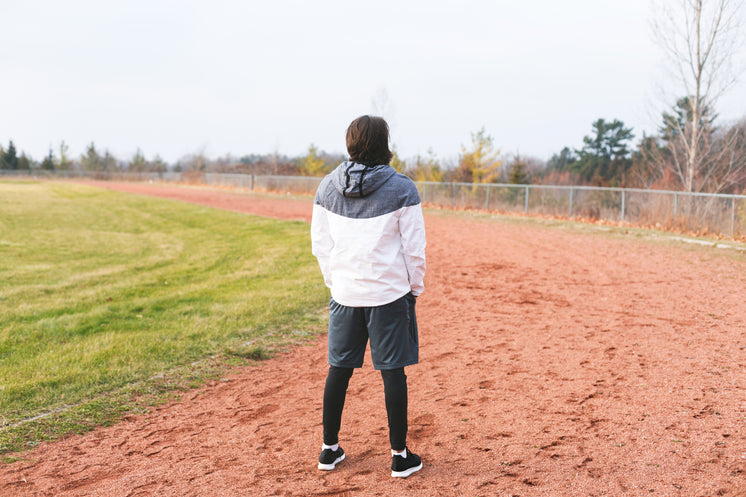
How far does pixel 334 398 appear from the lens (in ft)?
11.1

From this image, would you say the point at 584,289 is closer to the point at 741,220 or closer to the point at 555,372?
the point at 555,372

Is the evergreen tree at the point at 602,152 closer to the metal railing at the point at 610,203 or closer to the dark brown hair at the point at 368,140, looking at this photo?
the metal railing at the point at 610,203

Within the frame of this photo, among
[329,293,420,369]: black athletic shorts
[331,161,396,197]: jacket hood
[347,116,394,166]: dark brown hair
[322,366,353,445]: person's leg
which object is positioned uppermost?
[347,116,394,166]: dark brown hair

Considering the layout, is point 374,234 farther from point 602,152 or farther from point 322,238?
point 602,152

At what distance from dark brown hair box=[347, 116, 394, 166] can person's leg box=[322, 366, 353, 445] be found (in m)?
1.21

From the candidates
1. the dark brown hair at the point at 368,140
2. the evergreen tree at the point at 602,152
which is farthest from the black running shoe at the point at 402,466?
the evergreen tree at the point at 602,152

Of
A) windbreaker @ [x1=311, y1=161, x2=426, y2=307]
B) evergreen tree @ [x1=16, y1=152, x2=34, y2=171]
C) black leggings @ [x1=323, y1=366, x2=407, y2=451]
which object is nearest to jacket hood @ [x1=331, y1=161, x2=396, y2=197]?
windbreaker @ [x1=311, y1=161, x2=426, y2=307]

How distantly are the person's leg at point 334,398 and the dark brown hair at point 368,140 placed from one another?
1214 millimetres

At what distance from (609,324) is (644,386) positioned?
Result: 7.39 feet

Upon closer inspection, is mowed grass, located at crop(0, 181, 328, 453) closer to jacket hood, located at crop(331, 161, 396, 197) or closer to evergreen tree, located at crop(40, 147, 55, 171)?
jacket hood, located at crop(331, 161, 396, 197)

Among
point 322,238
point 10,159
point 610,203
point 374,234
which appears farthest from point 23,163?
point 374,234

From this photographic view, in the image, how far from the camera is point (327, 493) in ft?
10.5

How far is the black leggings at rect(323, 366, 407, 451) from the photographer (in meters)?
3.22

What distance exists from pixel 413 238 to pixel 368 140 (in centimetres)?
59
